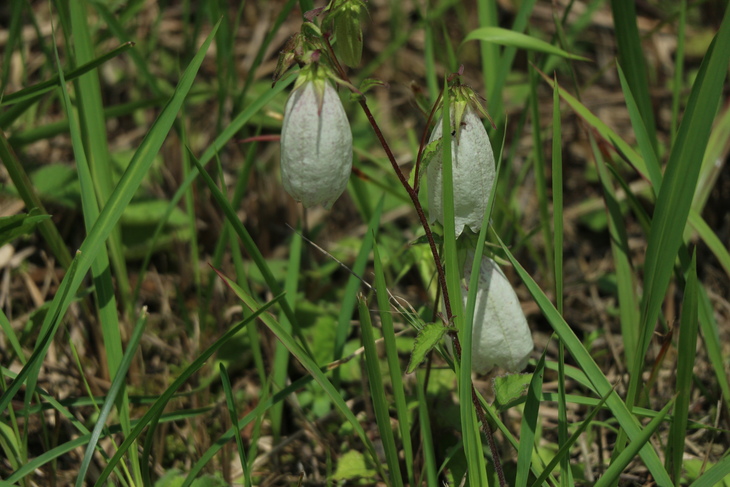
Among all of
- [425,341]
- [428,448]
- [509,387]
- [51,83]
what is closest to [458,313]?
[425,341]

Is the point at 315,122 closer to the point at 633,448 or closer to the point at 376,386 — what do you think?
the point at 376,386

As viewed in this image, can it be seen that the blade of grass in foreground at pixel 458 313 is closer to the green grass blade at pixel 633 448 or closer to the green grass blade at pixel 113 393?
the green grass blade at pixel 633 448

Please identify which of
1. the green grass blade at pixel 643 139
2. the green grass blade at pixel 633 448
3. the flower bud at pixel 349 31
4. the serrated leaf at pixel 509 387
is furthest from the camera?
the green grass blade at pixel 643 139

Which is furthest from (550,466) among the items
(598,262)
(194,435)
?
(598,262)

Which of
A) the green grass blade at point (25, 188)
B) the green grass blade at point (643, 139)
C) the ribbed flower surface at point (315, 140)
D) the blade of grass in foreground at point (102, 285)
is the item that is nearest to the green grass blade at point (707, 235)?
the green grass blade at point (643, 139)

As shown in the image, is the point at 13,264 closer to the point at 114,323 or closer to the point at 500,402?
the point at 114,323

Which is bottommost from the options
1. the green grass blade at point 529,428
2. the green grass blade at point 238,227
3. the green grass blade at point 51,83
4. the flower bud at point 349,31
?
the green grass blade at point 529,428
